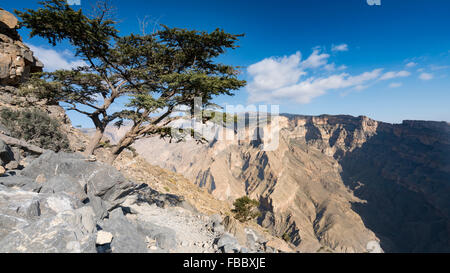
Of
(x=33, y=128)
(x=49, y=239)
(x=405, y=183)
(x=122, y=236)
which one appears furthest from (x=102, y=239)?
(x=405, y=183)

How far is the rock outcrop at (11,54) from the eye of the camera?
1313cm

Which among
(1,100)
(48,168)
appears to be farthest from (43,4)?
(1,100)

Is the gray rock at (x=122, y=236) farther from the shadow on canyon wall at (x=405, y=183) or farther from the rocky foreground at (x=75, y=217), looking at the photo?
the shadow on canyon wall at (x=405, y=183)

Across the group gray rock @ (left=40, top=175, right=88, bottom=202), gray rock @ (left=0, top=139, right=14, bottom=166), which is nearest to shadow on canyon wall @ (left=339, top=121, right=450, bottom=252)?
gray rock @ (left=40, top=175, right=88, bottom=202)

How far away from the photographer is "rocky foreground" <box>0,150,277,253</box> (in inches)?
102

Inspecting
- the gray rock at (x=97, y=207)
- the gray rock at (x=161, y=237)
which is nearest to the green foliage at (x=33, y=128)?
the gray rock at (x=97, y=207)

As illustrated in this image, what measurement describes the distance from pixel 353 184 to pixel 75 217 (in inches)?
7790

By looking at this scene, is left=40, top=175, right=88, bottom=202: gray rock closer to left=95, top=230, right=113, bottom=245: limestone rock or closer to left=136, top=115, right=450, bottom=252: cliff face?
left=95, top=230, right=113, bottom=245: limestone rock

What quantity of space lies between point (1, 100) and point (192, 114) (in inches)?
656

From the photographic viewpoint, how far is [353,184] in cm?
16025

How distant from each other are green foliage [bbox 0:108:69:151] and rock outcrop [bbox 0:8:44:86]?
4774mm

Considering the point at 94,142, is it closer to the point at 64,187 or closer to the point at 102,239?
the point at 64,187

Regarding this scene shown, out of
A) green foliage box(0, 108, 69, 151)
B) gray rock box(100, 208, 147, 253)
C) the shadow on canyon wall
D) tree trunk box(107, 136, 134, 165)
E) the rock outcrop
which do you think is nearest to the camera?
gray rock box(100, 208, 147, 253)
